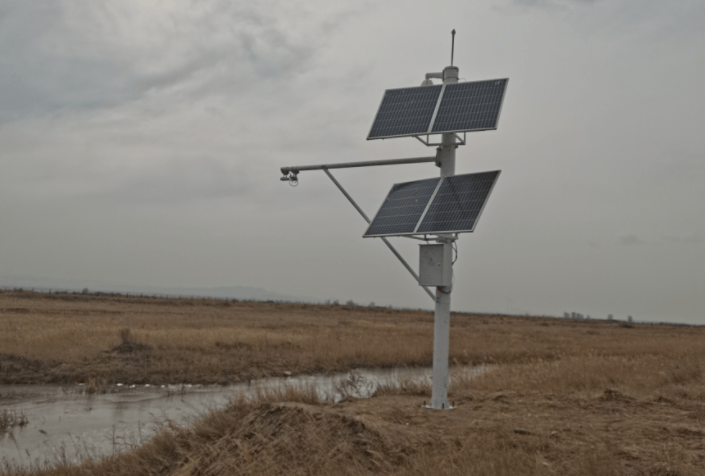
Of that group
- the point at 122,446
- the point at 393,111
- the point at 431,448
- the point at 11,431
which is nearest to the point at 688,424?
the point at 431,448

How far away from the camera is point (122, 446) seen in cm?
1310

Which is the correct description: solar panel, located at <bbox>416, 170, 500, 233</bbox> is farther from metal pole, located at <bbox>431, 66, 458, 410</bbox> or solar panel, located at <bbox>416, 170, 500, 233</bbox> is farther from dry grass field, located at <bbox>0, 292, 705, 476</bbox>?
dry grass field, located at <bbox>0, 292, 705, 476</bbox>

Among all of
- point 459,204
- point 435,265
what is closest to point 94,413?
point 435,265

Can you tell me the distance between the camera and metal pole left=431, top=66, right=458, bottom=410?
12195 millimetres

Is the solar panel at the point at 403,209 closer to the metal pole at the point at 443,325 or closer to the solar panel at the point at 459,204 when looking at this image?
the solar panel at the point at 459,204

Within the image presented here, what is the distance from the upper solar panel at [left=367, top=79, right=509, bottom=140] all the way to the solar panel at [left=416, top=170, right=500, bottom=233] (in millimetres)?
1039

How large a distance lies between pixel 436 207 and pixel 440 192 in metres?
0.45

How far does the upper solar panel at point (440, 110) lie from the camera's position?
12219 millimetres

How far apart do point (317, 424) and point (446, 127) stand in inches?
256

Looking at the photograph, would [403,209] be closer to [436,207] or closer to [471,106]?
[436,207]

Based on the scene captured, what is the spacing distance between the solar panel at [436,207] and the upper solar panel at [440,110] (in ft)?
3.59

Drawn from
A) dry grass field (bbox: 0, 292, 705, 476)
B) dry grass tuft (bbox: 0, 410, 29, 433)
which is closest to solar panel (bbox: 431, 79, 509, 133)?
dry grass field (bbox: 0, 292, 705, 476)

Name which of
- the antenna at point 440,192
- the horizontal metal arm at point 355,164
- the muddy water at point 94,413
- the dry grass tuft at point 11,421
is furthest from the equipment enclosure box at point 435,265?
the dry grass tuft at point 11,421

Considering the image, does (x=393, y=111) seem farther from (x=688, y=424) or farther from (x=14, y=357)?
(x=14, y=357)
